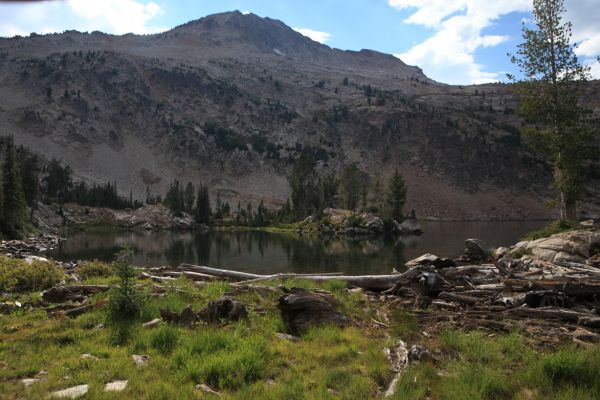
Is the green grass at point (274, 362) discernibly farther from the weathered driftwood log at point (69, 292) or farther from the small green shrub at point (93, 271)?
the small green shrub at point (93, 271)

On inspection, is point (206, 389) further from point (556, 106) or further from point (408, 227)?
point (408, 227)

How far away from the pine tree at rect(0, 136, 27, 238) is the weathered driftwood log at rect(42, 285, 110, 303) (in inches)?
2765

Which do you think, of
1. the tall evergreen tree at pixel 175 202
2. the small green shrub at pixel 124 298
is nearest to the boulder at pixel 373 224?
the tall evergreen tree at pixel 175 202

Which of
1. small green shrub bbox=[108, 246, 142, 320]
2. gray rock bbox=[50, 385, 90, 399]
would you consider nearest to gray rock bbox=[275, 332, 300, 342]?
small green shrub bbox=[108, 246, 142, 320]

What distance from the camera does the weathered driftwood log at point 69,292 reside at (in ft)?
50.2

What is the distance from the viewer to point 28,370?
8.84 m

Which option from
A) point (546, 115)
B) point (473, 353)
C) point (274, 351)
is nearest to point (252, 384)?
point (274, 351)

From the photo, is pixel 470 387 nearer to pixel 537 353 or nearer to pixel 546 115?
pixel 537 353

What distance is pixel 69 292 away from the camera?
15.7m

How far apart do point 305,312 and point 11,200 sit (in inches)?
3114

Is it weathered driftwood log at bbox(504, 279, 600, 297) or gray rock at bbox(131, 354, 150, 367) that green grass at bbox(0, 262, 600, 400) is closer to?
gray rock at bbox(131, 354, 150, 367)

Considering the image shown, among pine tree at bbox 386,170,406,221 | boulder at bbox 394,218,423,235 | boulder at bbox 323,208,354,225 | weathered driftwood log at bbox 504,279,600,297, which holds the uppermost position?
pine tree at bbox 386,170,406,221

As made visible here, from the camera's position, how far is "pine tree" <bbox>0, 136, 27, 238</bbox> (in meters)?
73.9

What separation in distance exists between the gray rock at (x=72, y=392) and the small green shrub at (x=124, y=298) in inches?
185
